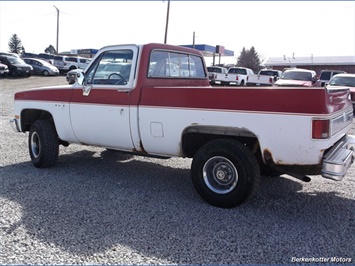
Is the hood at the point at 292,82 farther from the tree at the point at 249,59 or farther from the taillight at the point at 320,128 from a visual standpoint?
the tree at the point at 249,59

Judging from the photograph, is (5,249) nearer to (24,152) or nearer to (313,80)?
(24,152)

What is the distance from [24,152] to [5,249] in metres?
4.16

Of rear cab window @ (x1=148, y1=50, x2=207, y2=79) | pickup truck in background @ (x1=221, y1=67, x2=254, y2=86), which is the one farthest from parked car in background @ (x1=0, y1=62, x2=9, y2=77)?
rear cab window @ (x1=148, y1=50, x2=207, y2=79)

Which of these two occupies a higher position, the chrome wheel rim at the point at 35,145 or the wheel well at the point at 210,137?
the wheel well at the point at 210,137

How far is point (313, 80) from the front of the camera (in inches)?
664

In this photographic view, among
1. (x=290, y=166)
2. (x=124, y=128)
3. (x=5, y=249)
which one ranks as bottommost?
(x=5, y=249)

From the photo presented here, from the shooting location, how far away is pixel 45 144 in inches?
227

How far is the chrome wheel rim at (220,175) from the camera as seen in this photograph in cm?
418

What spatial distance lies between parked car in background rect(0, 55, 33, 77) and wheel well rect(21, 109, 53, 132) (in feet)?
80.0

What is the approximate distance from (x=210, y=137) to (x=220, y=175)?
563 mm

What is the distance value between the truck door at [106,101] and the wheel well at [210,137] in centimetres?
79

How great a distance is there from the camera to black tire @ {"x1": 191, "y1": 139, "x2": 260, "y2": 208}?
4016 mm

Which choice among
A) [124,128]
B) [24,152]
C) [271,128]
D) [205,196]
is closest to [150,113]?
[124,128]

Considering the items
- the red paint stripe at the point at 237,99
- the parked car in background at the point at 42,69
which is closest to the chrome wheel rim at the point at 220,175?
the red paint stripe at the point at 237,99
